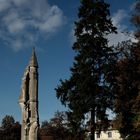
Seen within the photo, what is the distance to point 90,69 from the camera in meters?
41.5

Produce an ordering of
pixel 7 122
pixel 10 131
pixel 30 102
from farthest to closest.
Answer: pixel 7 122 → pixel 10 131 → pixel 30 102

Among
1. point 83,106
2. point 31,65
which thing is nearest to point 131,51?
point 83,106

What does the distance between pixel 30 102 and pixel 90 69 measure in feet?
31.2

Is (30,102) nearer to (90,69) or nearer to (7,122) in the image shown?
(90,69)

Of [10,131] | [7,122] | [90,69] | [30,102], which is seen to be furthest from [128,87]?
[7,122]

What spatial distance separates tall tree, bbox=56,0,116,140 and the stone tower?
6.92 meters

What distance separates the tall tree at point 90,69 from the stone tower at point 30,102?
22.7 feet

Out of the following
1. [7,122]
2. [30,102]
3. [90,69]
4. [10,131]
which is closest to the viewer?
[30,102]

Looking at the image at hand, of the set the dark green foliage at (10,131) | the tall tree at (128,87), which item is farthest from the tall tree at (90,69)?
the dark green foliage at (10,131)

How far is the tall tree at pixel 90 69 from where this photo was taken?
40375mm

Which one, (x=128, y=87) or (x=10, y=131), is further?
(x=10, y=131)

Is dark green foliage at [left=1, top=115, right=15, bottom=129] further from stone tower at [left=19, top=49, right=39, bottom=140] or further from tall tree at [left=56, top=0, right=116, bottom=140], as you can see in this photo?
stone tower at [left=19, top=49, right=39, bottom=140]

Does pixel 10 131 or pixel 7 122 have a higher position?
pixel 7 122

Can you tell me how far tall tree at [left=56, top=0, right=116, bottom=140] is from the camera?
40.4 m
